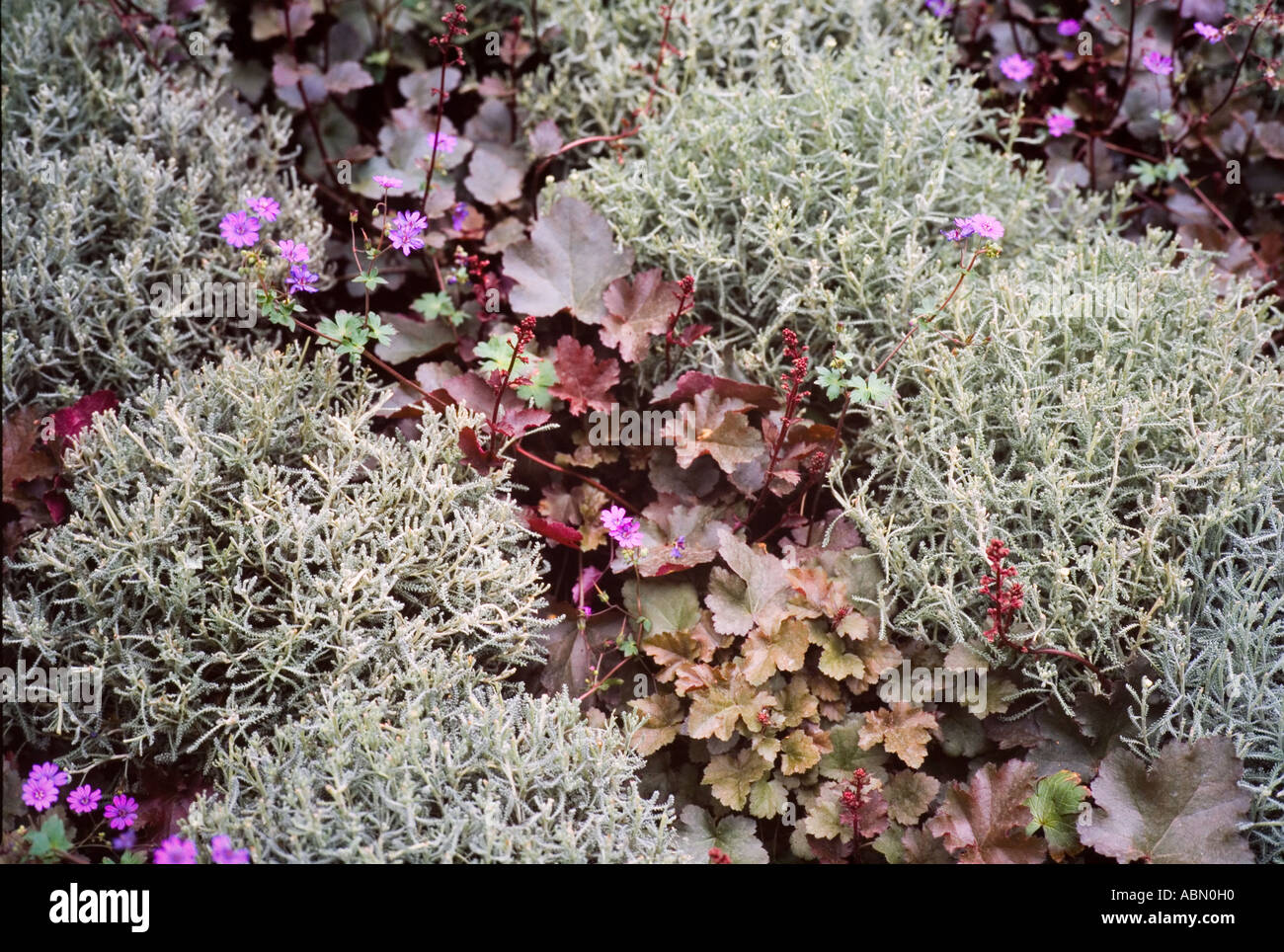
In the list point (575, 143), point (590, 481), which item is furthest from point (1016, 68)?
point (590, 481)

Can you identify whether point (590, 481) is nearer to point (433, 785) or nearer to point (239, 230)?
point (433, 785)

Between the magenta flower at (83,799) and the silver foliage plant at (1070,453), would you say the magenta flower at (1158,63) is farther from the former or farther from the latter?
the magenta flower at (83,799)

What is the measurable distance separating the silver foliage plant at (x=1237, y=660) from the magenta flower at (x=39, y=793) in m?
2.08

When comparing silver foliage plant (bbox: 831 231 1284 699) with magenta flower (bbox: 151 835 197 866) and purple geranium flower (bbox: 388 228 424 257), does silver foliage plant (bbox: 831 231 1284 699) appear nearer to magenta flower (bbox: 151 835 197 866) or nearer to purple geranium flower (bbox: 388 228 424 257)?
purple geranium flower (bbox: 388 228 424 257)

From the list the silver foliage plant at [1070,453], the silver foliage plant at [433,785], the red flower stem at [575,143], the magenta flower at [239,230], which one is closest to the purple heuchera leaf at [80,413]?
the magenta flower at [239,230]

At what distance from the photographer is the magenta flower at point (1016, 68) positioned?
311 cm

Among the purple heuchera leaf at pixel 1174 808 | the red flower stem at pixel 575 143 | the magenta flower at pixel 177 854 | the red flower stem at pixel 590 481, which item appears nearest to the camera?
the magenta flower at pixel 177 854

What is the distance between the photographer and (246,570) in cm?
220

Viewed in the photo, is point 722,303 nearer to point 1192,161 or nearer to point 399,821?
point 399,821

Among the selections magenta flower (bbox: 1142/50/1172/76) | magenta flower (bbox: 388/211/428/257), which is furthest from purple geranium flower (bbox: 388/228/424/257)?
magenta flower (bbox: 1142/50/1172/76)

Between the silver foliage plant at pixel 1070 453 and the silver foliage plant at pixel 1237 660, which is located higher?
the silver foliage plant at pixel 1070 453

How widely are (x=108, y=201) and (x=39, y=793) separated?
1.54 meters

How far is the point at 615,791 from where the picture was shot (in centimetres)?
197
